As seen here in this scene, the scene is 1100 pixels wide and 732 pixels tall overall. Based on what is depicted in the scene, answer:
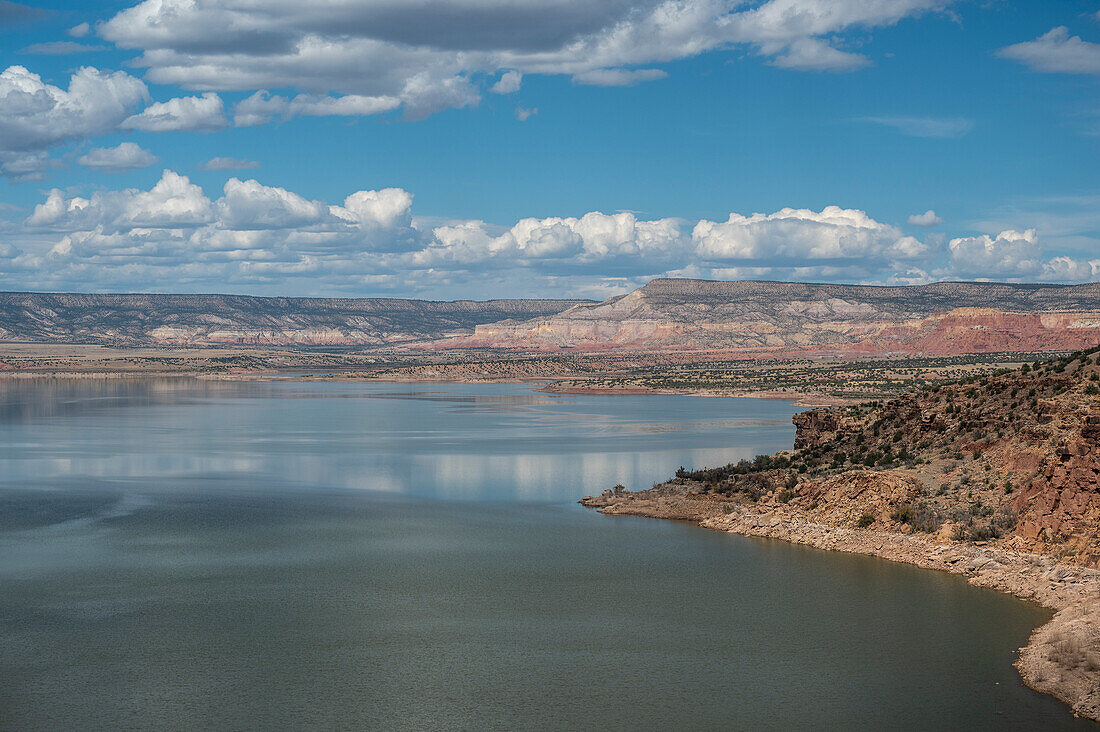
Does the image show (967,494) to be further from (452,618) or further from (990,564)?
(452,618)

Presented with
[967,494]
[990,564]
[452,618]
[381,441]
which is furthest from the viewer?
[381,441]

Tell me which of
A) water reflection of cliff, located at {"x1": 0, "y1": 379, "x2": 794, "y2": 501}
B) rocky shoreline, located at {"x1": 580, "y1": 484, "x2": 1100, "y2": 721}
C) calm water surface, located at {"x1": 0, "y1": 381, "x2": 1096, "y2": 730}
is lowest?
water reflection of cliff, located at {"x1": 0, "y1": 379, "x2": 794, "y2": 501}

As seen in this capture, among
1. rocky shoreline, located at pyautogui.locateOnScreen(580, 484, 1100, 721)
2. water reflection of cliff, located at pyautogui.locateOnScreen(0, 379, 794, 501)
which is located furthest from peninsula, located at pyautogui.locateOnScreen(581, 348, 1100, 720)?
water reflection of cliff, located at pyautogui.locateOnScreen(0, 379, 794, 501)

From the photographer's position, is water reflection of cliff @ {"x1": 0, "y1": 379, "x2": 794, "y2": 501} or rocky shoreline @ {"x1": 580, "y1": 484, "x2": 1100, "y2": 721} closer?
rocky shoreline @ {"x1": 580, "y1": 484, "x2": 1100, "y2": 721}

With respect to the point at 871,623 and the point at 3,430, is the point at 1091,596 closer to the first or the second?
the point at 871,623

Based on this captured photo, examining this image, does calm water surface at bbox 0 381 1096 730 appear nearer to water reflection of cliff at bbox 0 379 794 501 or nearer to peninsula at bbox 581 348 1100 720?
water reflection of cliff at bbox 0 379 794 501

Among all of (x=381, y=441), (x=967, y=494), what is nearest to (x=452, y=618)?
(x=967, y=494)

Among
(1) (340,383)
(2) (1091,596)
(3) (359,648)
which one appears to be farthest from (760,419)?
(1) (340,383)
